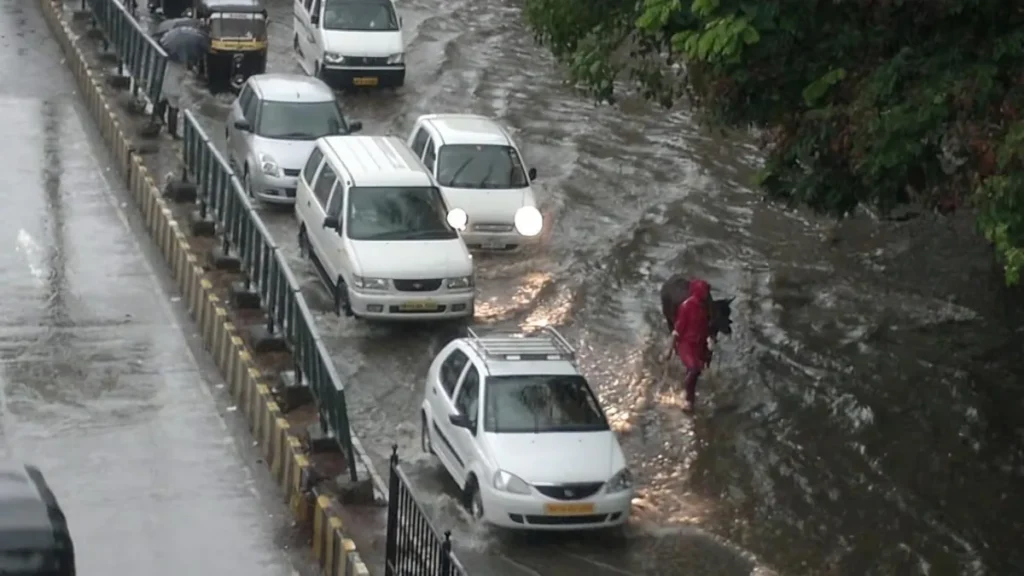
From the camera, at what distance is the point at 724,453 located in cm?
1742

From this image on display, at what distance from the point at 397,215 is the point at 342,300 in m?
1.22

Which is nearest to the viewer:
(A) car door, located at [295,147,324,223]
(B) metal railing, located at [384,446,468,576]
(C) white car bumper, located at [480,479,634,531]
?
(B) metal railing, located at [384,446,468,576]

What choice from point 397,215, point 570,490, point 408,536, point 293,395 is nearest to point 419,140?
point 397,215

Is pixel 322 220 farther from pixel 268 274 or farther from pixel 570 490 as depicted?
pixel 570 490

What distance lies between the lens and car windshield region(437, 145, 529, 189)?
2364 centimetres

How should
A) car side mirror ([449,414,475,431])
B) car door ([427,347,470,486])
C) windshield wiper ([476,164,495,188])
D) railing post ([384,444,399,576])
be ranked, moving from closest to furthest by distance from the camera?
railing post ([384,444,399,576]), car side mirror ([449,414,475,431]), car door ([427,347,470,486]), windshield wiper ([476,164,495,188])

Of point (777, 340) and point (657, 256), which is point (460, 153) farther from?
point (777, 340)

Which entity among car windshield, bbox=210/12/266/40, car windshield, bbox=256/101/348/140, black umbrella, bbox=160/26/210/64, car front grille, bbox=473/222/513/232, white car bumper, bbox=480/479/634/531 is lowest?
black umbrella, bbox=160/26/210/64

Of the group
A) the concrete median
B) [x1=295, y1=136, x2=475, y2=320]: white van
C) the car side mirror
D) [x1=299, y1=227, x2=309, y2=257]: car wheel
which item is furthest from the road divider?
the car side mirror

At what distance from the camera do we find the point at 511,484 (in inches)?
584

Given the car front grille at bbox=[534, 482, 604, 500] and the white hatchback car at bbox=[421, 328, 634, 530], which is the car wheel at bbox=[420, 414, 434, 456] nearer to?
the white hatchback car at bbox=[421, 328, 634, 530]

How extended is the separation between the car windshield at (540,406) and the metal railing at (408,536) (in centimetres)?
229

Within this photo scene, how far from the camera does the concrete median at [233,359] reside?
573 inches

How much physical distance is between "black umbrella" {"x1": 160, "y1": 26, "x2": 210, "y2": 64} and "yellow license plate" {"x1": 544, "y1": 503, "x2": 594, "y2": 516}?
1909cm
